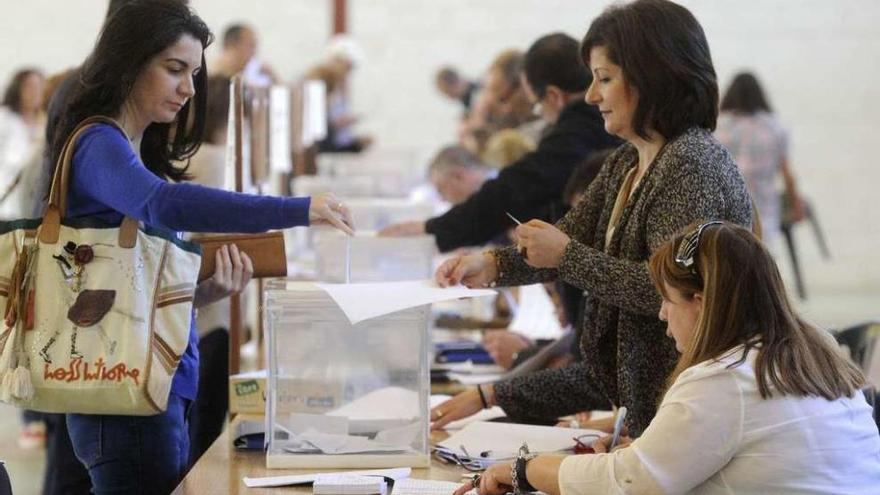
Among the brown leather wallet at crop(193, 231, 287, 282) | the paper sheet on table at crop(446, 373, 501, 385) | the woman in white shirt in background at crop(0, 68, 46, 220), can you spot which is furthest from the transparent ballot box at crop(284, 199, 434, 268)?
the woman in white shirt in background at crop(0, 68, 46, 220)

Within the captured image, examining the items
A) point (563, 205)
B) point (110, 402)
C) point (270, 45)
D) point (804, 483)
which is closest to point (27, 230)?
point (110, 402)

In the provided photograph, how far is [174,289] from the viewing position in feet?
7.61

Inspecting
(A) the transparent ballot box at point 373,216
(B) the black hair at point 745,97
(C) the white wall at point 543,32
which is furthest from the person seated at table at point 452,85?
(A) the transparent ballot box at point 373,216

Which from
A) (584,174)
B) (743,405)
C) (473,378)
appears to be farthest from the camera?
A: (473,378)

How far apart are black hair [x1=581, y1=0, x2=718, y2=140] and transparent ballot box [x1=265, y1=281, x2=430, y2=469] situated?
1.72ft

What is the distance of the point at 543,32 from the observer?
9.95 meters

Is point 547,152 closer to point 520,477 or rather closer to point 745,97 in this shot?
point 520,477

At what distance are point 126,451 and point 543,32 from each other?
26.1 feet

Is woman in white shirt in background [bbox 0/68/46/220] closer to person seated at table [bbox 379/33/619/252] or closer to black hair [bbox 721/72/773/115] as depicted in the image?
black hair [bbox 721/72/773/115]

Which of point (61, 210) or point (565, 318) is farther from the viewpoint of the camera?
point (565, 318)

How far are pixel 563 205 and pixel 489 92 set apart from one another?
10.1ft

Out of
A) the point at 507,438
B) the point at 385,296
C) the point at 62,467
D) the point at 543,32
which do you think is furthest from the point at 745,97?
the point at 385,296

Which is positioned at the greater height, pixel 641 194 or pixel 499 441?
pixel 641 194

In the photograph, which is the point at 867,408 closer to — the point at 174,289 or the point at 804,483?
the point at 804,483
